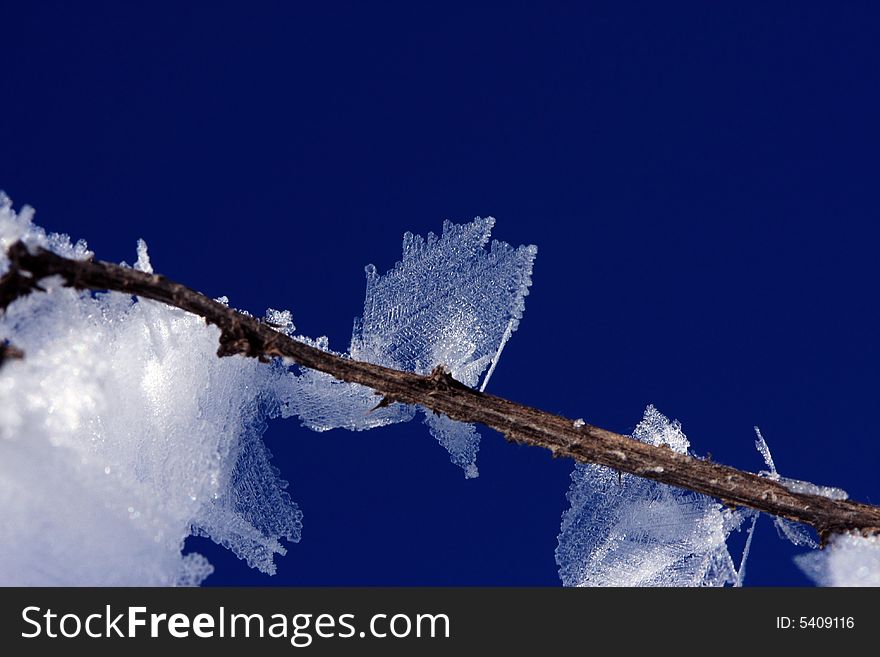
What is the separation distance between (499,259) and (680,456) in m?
0.74

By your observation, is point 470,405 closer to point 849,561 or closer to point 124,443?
point 124,443

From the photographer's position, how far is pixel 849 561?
7.45 feet

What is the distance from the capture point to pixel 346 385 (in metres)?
2.38

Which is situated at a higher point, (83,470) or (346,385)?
(346,385)

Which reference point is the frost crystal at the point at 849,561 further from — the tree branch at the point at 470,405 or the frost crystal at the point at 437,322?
the frost crystal at the point at 437,322

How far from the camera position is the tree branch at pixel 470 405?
1793 millimetres

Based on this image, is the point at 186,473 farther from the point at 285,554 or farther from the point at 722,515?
the point at 722,515

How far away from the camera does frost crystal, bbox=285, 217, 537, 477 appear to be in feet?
7.79

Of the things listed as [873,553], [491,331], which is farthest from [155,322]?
[873,553]

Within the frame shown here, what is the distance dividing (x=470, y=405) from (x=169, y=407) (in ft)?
2.49

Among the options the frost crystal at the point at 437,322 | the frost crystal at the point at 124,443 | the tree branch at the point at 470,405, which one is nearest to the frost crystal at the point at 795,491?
the tree branch at the point at 470,405

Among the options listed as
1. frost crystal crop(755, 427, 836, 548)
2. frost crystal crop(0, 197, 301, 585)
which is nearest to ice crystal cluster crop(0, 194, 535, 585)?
frost crystal crop(0, 197, 301, 585)

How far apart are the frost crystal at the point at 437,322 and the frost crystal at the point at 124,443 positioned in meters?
0.19

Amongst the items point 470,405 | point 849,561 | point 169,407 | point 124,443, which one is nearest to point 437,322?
point 470,405
